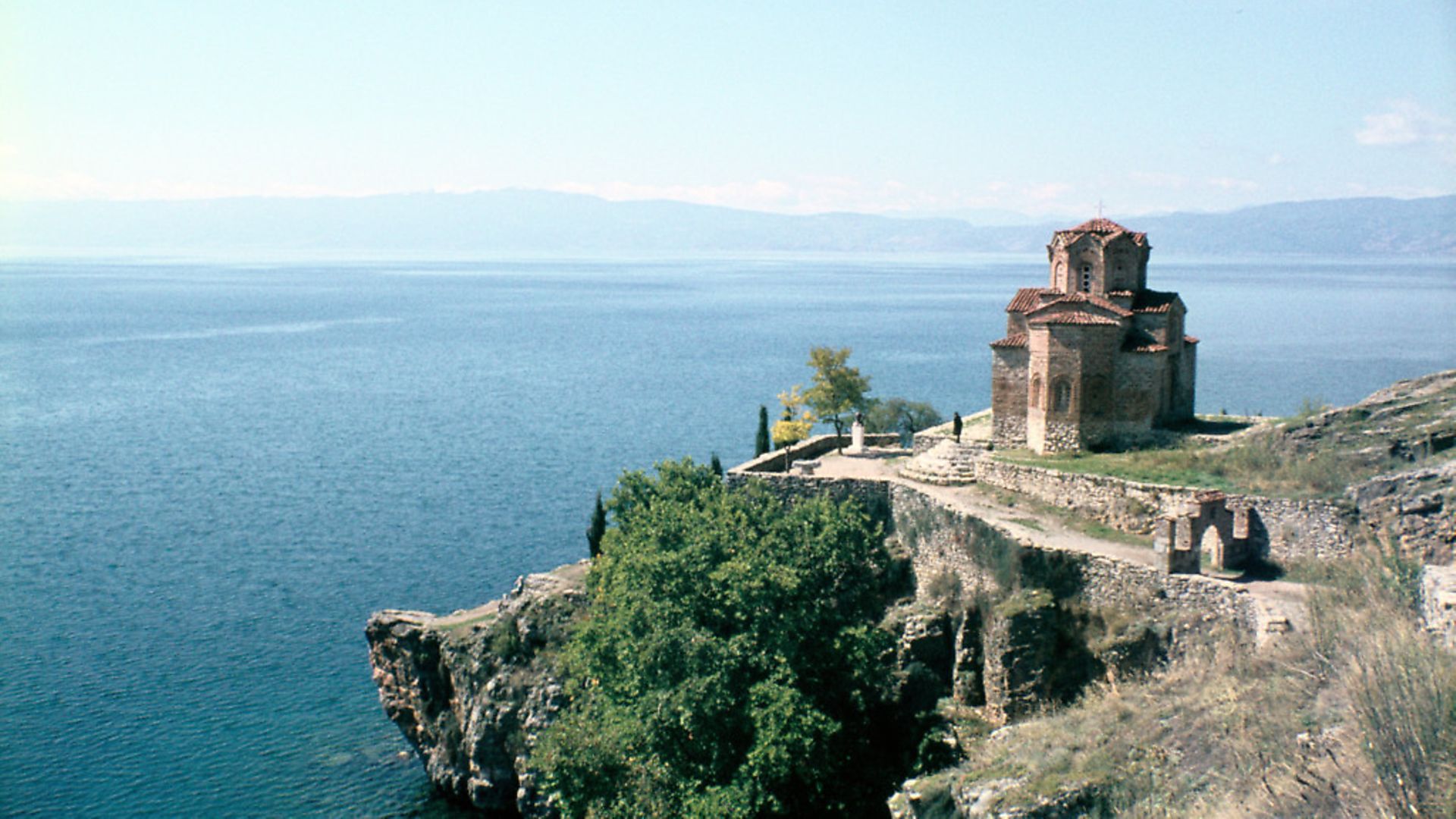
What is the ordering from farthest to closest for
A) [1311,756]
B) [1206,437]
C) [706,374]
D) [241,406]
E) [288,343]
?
[288,343] < [706,374] < [241,406] < [1206,437] < [1311,756]

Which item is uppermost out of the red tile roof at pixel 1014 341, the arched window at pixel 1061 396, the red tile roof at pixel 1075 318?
the red tile roof at pixel 1075 318

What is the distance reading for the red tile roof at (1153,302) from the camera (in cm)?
3097

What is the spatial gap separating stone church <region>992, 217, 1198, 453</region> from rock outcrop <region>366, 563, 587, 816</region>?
13131 millimetres

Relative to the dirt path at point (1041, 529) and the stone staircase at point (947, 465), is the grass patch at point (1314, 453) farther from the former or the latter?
the dirt path at point (1041, 529)

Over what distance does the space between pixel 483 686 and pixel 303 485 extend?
3040cm

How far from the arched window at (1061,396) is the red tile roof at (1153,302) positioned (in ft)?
10.3

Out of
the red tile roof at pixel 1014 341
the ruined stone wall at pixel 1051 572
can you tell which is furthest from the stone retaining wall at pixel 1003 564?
the red tile roof at pixel 1014 341

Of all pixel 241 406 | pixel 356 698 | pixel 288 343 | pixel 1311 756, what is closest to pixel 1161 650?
pixel 1311 756

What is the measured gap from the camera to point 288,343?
12600cm

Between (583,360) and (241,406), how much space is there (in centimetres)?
3592

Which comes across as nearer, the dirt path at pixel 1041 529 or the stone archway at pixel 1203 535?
the dirt path at pixel 1041 529

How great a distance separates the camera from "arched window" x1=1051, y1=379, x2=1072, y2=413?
99.0 ft

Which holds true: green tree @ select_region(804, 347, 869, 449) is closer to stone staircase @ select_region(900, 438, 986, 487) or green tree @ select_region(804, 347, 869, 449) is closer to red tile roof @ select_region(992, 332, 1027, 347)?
red tile roof @ select_region(992, 332, 1027, 347)

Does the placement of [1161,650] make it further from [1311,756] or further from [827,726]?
[1311,756]
